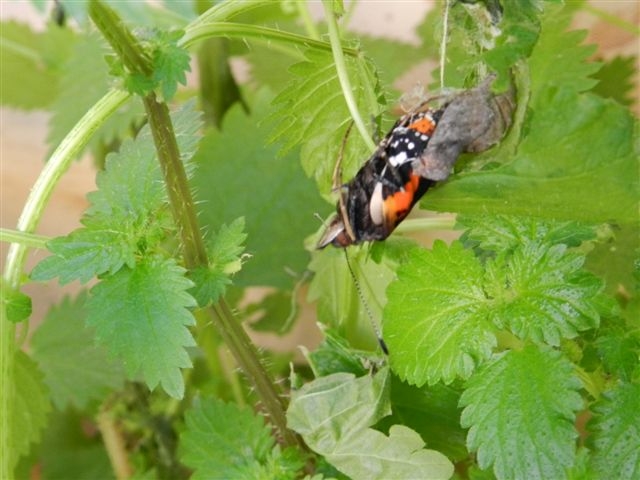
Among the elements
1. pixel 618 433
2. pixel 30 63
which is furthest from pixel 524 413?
pixel 30 63

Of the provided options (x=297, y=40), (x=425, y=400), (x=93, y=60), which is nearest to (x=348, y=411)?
(x=425, y=400)

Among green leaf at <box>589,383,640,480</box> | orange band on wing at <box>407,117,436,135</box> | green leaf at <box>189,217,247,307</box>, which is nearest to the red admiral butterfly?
orange band on wing at <box>407,117,436,135</box>

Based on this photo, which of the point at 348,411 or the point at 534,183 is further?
the point at 348,411

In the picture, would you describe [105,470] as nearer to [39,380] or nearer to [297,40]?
[39,380]

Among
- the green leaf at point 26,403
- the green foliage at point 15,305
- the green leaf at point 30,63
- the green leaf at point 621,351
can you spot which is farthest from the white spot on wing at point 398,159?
the green leaf at point 30,63

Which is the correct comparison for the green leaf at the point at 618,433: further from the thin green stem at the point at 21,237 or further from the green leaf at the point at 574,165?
the thin green stem at the point at 21,237

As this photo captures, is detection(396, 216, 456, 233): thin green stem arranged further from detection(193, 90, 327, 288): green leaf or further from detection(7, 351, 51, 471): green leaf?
detection(7, 351, 51, 471): green leaf
